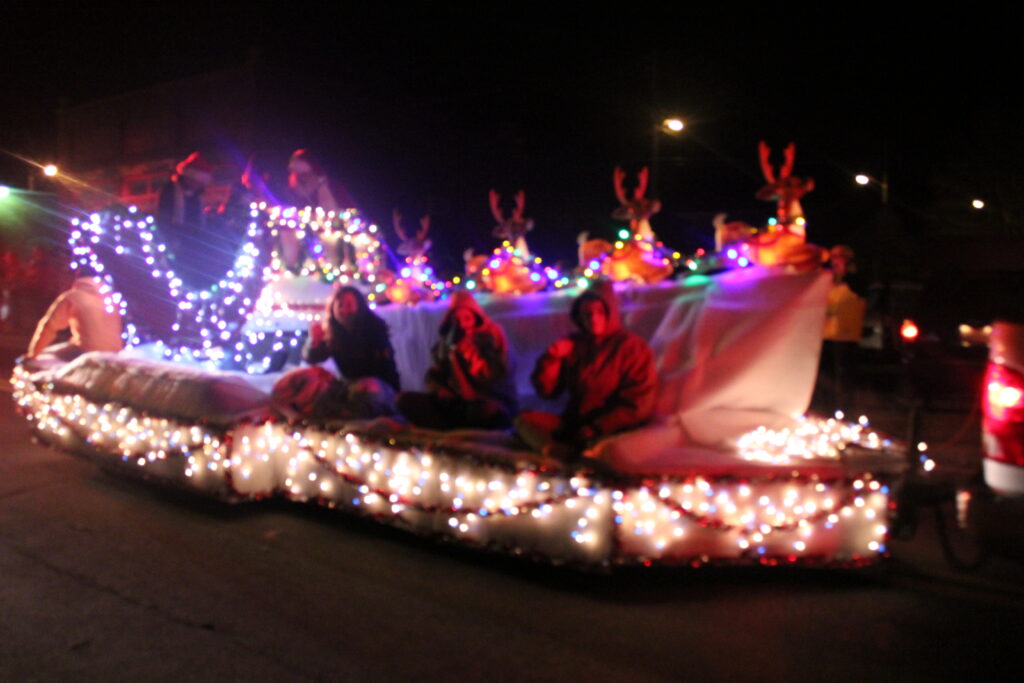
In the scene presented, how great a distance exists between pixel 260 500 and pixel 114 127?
23774 mm

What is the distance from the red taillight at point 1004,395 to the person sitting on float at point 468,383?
295 cm

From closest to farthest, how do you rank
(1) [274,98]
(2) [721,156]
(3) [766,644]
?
(3) [766,644], (2) [721,156], (1) [274,98]

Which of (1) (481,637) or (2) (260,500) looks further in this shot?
(2) (260,500)

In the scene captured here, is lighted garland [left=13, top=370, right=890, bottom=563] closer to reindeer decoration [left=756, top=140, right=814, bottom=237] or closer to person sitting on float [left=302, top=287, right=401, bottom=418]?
person sitting on float [left=302, top=287, right=401, bottom=418]

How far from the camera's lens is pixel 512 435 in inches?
199

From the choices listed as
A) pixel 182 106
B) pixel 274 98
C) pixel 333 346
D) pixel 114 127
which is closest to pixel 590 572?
pixel 333 346

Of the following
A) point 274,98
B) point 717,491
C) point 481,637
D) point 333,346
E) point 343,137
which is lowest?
point 481,637

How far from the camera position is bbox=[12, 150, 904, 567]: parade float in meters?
4.21

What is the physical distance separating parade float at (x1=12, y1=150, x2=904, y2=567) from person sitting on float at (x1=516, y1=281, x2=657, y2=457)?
0.20m

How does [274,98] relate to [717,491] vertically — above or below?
above

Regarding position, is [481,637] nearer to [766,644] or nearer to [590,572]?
[590,572]

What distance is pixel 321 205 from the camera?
8.43 metres

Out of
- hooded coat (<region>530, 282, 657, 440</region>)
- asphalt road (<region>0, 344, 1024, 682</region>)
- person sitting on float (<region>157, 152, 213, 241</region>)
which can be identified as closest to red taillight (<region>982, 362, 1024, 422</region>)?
asphalt road (<region>0, 344, 1024, 682</region>)

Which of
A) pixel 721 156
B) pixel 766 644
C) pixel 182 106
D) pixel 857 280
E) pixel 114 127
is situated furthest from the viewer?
pixel 114 127
